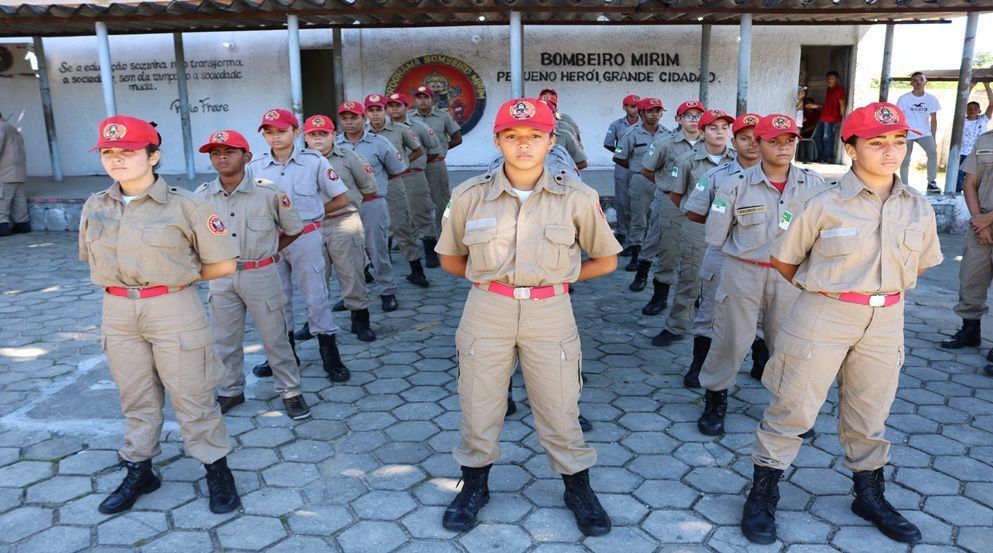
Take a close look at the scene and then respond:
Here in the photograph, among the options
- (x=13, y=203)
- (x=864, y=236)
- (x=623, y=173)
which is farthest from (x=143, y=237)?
(x=13, y=203)

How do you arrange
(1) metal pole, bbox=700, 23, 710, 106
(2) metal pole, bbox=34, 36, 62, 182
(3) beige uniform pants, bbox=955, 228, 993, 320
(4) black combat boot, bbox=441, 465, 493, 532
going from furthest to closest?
(2) metal pole, bbox=34, 36, 62, 182 < (1) metal pole, bbox=700, 23, 710, 106 < (3) beige uniform pants, bbox=955, 228, 993, 320 < (4) black combat boot, bbox=441, 465, 493, 532

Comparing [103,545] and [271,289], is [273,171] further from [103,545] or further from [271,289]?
[103,545]

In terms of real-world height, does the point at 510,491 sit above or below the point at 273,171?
below

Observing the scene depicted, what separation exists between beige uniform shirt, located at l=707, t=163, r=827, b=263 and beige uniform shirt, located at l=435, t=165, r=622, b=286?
3.84 feet

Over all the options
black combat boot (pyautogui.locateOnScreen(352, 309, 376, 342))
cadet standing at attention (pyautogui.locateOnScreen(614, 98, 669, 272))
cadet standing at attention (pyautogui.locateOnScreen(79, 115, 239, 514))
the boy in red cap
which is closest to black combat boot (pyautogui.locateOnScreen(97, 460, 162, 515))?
cadet standing at attention (pyautogui.locateOnScreen(79, 115, 239, 514))

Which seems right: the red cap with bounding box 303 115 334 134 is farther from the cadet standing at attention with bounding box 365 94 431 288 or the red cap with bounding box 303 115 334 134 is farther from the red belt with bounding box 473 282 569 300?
the red belt with bounding box 473 282 569 300

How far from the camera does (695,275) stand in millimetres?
5500

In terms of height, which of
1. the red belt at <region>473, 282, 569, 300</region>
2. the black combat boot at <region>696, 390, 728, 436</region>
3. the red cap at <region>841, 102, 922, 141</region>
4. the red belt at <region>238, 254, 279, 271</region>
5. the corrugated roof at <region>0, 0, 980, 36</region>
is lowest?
the black combat boot at <region>696, 390, 728, 436</region>

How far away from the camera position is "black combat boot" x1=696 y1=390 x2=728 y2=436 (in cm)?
432

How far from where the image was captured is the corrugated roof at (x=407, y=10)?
331 inches

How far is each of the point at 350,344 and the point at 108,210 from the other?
Answer: 2808mm

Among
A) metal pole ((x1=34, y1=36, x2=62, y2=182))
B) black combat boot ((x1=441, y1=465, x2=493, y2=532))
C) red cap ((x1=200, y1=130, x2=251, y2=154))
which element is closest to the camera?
black combat boot ((x1=441, y1=465, x2=493, y2=532))

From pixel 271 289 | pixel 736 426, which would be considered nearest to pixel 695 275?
pixel 736 426

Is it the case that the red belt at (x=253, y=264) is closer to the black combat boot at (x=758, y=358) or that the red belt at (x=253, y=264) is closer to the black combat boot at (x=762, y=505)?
the black combat boot at (x=762, y=505)
